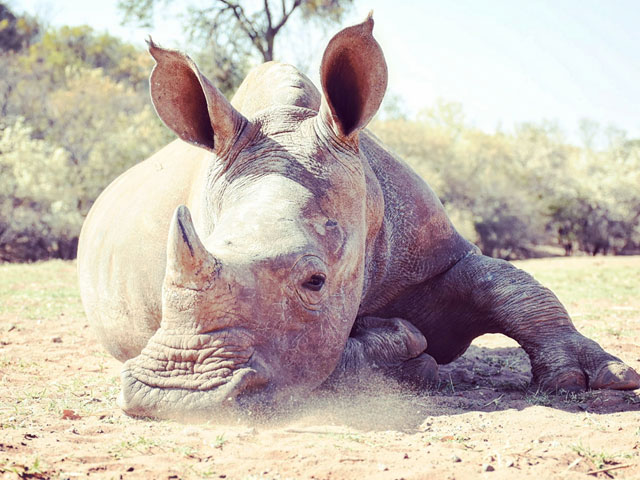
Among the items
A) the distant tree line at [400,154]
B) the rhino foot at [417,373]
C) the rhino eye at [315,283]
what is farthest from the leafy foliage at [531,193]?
the rhino eye at [315,283]

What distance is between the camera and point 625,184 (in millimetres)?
28375

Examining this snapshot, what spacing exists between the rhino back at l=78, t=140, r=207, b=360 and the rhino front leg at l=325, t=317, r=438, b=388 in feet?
4.45

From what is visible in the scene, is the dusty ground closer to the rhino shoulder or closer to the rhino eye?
the rhino eye

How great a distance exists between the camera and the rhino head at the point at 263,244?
329cm

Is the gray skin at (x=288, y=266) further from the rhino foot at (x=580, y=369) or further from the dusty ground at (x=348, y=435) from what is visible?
the dusty ground at (x=348, y=435)

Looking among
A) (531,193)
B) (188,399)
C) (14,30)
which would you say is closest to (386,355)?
(188,399)

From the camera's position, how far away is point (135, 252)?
5.39 m

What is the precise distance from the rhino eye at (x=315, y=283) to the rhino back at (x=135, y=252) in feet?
4.68

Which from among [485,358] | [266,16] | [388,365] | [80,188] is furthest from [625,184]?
[388,365]

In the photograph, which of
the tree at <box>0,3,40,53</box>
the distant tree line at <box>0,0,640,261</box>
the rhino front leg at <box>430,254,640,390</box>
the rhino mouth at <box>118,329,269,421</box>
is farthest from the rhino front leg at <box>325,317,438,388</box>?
the tree at <box>0,3,40,53</box>

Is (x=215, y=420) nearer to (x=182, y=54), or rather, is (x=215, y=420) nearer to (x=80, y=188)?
(x=182, y=54)

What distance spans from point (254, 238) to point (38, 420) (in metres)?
1.45

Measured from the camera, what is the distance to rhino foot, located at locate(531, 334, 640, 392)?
429 centimetres

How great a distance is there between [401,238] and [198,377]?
2.08 metres
